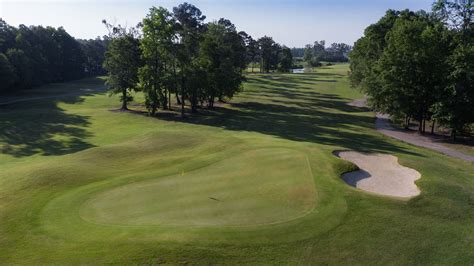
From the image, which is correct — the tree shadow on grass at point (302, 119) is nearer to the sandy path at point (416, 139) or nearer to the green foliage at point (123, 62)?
the sandy path at point (416, 139)

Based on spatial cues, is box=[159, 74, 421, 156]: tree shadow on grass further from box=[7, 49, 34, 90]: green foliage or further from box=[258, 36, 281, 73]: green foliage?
box=[258, 36, 281, 73]: green foliage

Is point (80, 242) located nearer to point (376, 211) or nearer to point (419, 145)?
point (376, 211)

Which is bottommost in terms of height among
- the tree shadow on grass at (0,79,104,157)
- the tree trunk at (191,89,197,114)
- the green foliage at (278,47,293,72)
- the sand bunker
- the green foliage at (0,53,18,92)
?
the tree shadow on grass at (0,79,104,157)

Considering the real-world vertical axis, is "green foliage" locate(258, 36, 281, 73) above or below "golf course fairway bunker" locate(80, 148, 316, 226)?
above

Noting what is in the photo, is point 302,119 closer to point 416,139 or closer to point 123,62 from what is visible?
point 416,139

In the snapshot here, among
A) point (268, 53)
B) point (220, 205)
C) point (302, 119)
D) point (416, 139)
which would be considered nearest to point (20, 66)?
A: point (302, 119)

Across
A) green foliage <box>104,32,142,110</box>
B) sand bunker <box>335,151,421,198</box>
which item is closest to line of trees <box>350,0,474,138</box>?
sand bunker <box>335,151,421,198</box>
